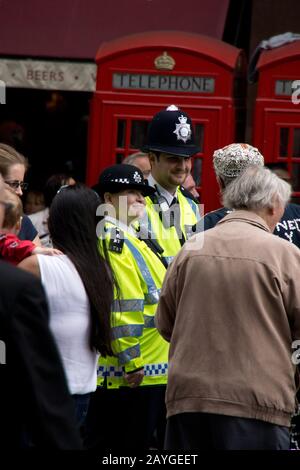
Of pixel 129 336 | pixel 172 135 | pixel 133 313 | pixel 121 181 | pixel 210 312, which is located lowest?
pixel 129 336

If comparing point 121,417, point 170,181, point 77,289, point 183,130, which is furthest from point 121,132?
point 77,289

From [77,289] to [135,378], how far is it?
46.4 inches

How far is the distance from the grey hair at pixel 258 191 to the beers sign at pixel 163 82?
4.75 m

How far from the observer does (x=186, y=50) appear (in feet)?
30.5

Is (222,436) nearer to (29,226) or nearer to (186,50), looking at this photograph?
(29,226)

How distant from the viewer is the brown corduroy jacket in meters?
4.32

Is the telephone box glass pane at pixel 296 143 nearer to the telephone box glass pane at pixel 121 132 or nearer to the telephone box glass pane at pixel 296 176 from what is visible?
the telephone box glass pane at pixel 296 176

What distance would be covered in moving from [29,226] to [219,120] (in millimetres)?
3436

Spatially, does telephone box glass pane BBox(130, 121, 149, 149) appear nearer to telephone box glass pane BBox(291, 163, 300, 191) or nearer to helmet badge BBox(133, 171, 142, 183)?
telephone box glass pane BBox(291, 163, 300, 191)

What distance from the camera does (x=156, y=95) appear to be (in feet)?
30.4

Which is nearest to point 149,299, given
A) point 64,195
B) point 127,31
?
point 64,195

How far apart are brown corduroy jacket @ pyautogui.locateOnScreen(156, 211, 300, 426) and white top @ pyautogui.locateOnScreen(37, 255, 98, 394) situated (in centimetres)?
38

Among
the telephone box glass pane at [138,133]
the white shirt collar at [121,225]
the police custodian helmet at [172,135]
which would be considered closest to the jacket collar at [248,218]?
the white shirt collar at [121,225]

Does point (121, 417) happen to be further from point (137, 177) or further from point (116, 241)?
point (137, 177)
